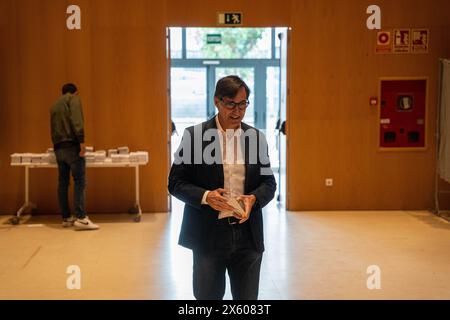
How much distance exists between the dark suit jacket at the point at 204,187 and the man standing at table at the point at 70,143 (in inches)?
175

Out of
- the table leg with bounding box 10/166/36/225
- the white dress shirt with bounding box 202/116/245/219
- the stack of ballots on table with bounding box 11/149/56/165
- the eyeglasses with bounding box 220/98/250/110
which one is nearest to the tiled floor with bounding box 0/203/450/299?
the table leg with bounding box 10/166/36/225

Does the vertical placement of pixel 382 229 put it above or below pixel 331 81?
below

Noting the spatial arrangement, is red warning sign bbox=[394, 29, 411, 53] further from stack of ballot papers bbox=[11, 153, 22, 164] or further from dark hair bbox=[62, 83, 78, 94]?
stack of ballot papers bbox=[11, 153, 22, 164]

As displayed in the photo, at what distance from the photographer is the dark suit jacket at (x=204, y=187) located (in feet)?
9.70

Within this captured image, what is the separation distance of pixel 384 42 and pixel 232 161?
19.9ft

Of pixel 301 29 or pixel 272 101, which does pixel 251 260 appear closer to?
pixel 301 29

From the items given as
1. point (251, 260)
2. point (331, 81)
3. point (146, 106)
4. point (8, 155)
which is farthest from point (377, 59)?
point (251, 260)

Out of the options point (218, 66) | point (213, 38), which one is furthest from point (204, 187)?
point (218, 66)

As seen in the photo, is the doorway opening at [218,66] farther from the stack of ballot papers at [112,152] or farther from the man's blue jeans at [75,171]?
the man's blue jeans at [75,171]

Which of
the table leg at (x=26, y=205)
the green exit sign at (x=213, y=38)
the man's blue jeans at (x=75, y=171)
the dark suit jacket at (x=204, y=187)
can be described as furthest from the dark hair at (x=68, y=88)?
the dark suit jacket at (x=204, y=187)

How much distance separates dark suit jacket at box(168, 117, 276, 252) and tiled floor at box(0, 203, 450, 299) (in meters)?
2.03

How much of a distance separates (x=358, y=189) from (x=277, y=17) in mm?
2577

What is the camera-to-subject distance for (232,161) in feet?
9.82

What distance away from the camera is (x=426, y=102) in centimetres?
Answer: 862
